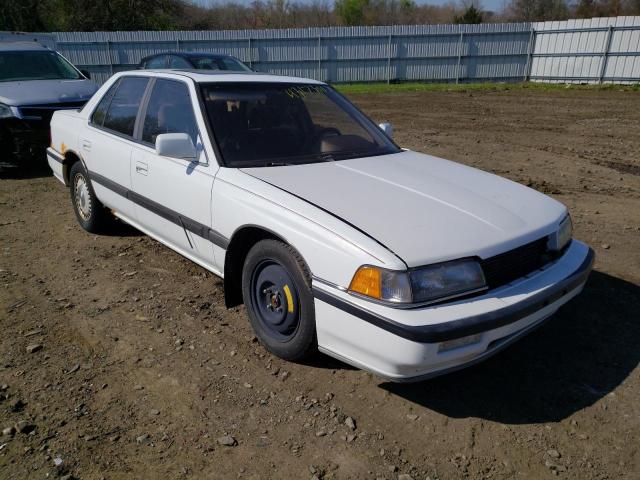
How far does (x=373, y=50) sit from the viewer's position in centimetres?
2152

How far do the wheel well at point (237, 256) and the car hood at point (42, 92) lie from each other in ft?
18.6

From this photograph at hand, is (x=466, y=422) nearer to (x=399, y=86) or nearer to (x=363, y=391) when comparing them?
(x=363, y=391)

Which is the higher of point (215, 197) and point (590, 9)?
point (590, 9)

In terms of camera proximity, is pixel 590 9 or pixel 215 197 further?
pixel 590 9

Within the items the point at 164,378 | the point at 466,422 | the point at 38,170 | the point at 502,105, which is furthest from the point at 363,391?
the point at 502,105

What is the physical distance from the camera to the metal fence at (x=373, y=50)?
67.5ft

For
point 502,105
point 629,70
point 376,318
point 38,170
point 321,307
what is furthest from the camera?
point 629,70

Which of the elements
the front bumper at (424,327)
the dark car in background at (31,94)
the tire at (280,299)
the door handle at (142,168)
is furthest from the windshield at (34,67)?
the front bumper at (424,327)

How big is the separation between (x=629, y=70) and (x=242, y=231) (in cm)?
2009

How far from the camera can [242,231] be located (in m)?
3.12

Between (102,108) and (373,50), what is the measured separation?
1850 centimetres

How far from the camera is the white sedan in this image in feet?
7.96

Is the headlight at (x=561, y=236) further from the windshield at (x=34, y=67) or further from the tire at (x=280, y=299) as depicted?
the windshield at (x=34, y=67)

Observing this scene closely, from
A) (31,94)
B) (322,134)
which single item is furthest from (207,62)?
(322,134)
